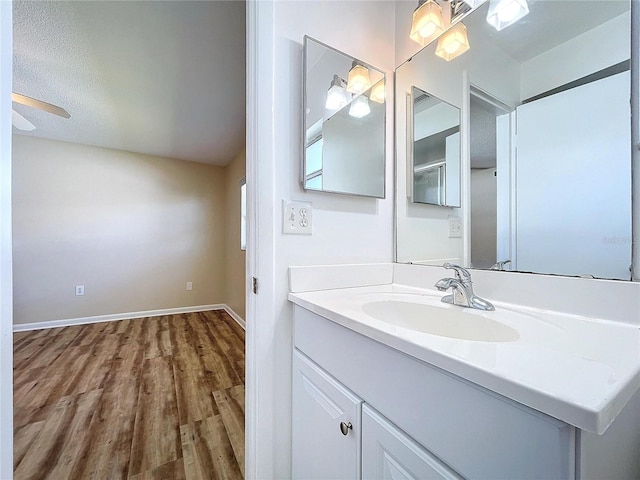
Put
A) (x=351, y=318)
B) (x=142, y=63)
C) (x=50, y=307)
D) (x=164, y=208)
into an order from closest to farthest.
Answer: (x=351, y=318)
(x=142, y=63)
(x=50, y=307)
(x=164, y=208)

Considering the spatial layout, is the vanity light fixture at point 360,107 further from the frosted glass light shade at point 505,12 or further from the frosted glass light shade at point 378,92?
the frosted glass light shade at point 505,12

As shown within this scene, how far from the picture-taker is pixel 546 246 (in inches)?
30.3

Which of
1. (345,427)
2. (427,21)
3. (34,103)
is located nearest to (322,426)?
(345,427)

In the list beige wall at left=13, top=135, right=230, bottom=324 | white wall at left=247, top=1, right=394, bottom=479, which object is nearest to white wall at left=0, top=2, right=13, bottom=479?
white wall at left=247, top=1, right=394, bottom=479

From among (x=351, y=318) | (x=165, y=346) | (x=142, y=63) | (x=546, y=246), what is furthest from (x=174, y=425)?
(x=142, y=63)

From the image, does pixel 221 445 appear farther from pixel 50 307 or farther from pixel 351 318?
pixel 50 307

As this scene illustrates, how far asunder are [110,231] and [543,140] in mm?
4253

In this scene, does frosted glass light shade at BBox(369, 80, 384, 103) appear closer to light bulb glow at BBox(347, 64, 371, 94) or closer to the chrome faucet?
light bulb glow at BBox(347, 64, 371, 94)

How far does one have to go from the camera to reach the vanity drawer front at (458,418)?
0.34 m

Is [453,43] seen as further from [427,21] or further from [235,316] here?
[235,316]

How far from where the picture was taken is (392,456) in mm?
550

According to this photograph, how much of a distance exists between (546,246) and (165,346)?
3044 millimetres

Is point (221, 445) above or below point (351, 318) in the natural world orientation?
below

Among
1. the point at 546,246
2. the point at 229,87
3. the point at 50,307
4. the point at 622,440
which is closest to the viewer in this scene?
the point at 622,440
